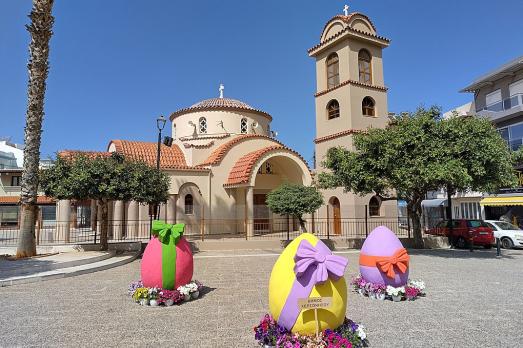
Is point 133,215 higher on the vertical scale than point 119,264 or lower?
higher

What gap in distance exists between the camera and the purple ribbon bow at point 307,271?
5.15m

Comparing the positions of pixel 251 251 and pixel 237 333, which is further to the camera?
pixel 251 251

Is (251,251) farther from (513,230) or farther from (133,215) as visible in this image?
(513,230)

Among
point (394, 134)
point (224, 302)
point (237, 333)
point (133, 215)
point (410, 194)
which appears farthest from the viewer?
point (133, 215)

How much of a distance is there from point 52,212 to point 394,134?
38.0 metres

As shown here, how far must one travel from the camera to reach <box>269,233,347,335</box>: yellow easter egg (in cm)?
524

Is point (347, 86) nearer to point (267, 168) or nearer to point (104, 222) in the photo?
point (267, 168)

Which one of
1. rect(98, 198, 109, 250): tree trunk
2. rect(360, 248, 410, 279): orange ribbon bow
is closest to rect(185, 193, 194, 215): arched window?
rect(98, 198, 109, 250): tree trunk

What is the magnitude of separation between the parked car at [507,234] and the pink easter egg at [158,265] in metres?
18.5

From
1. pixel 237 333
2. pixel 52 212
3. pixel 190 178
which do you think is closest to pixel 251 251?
pixel 190 178

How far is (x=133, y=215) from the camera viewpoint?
875 inches

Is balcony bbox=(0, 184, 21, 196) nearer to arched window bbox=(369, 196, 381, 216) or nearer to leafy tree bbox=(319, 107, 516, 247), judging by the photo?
arched window bbox=(369, 196, 381, 216)

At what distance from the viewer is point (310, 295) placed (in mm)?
5195

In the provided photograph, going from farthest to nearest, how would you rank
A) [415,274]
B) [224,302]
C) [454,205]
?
[454,205]
[415,274]
[224,302]
